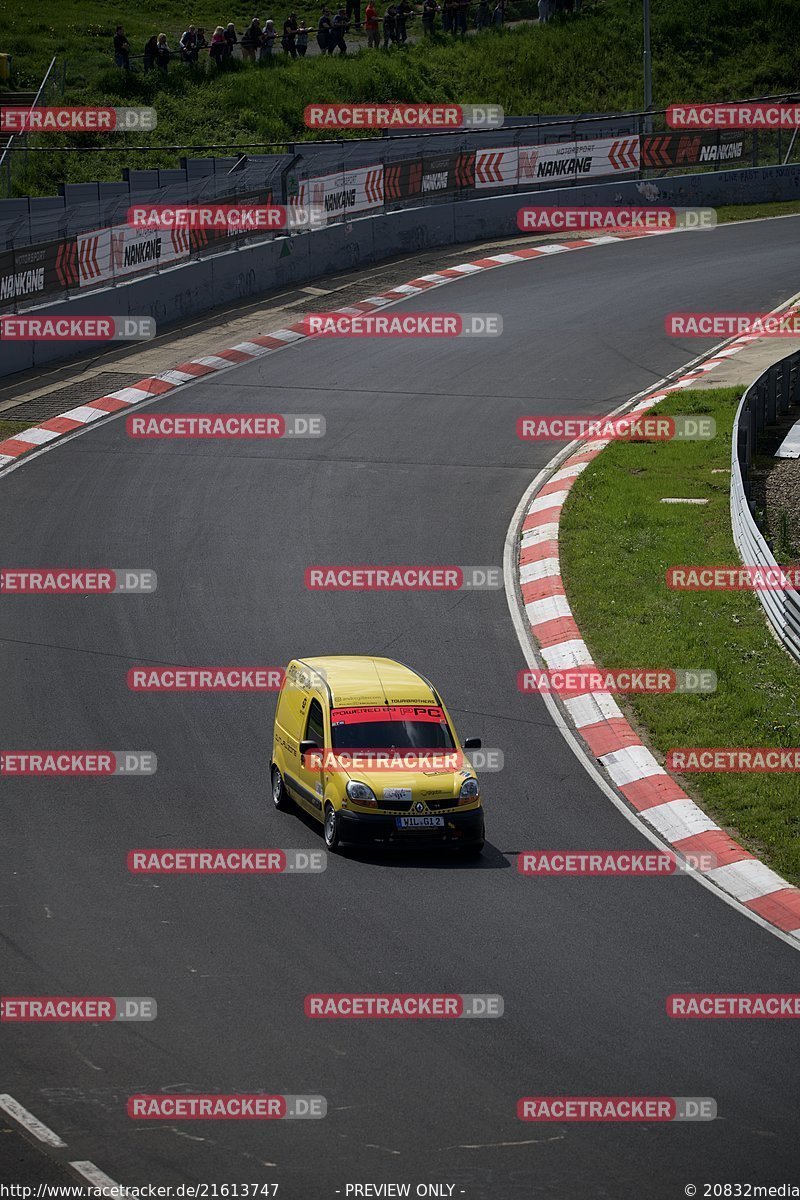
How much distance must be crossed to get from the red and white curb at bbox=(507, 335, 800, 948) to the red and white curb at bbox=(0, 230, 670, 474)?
7760 mm

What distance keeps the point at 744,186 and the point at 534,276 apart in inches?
429

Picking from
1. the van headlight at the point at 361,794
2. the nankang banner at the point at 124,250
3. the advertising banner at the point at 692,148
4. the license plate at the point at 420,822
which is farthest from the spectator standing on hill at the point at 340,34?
the license plate at the point at 420,822

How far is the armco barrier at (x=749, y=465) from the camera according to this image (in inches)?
699

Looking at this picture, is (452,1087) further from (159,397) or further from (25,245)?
(25,245)

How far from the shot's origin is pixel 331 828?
44.1 ft

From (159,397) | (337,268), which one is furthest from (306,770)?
(337,268)

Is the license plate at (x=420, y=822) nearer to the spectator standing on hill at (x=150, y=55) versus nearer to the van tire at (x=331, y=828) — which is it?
the van tire at (x=331, y=828)

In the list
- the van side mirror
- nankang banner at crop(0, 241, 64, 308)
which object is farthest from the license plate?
nankang banner at crop(0, 241, 64, 308)

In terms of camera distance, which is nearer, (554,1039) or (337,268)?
(554,1039)

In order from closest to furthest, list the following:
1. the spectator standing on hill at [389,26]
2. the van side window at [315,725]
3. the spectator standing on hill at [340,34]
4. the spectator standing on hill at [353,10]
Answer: the van side window at [315,725] → the spectator standing on hill at [340,34] → the spectator standing on hill at [389,26] → the spectator standing on hill at [353,10]

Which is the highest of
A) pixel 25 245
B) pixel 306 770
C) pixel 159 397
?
pixel 25 245

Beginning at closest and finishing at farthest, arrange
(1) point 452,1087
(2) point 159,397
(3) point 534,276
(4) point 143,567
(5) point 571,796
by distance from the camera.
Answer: (1) point 452,1087 < (5) point 571,796 < (4) point 143,567 < (2) point 159,397 < (3) point 534,276

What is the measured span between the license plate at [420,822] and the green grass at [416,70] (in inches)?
1366

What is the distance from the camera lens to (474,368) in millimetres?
29375
